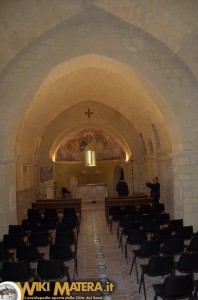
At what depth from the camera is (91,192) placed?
19.8 meters

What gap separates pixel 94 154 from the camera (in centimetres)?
2089

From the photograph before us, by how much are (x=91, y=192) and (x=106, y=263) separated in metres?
12.0

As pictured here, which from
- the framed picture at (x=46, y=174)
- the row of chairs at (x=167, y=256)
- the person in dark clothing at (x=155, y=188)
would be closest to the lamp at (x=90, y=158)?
the framed picture at (x=46, y=174)

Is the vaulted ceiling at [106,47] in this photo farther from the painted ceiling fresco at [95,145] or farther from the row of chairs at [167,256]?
the painted ceiling fresco at [95,145]

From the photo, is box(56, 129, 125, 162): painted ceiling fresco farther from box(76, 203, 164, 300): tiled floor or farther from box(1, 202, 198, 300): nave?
box(1, 202, 198, 300): nave

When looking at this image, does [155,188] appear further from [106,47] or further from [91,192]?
[106,47]

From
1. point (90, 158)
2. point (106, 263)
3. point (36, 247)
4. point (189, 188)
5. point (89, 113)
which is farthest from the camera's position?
point (90, 158)

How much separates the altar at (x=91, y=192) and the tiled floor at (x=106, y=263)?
708 cm

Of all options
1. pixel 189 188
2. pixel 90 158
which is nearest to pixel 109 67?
pixel 189 188

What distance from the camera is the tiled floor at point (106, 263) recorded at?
602cm

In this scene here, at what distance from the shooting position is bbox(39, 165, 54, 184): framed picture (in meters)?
19.1

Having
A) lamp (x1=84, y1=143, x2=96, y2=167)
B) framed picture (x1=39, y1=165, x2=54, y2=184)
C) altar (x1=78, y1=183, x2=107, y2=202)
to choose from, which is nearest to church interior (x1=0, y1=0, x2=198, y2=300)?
framed picture (x1=39, y1=165, x2=54, y2=184)

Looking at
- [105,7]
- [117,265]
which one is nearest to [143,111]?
[105,7]

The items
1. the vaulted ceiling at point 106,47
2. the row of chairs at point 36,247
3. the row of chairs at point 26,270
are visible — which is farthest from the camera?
the vaulted ceiling at point 106,47
